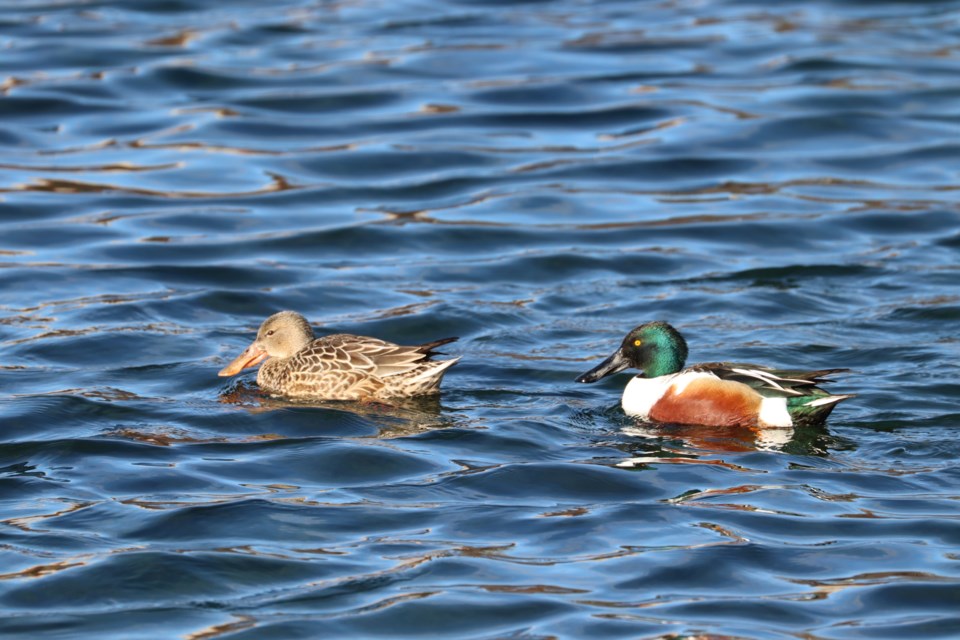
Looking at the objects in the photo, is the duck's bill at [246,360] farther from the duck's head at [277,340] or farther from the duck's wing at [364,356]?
the duck's wing at [364,356]

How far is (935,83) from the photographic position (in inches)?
822

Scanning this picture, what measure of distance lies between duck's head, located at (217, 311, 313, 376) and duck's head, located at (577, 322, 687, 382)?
6.29ft

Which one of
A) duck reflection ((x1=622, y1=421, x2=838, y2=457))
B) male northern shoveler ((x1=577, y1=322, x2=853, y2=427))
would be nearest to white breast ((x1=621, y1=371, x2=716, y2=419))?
male northern shoveler ((x1=577, y1=322, x2=853, y2=427))

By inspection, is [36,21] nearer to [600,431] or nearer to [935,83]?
[935,83]

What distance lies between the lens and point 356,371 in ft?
35.5

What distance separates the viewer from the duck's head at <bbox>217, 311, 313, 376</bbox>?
11.4 metres

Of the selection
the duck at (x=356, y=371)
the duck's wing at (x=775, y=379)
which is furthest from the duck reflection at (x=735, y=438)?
the duck at (x=356, y=371)

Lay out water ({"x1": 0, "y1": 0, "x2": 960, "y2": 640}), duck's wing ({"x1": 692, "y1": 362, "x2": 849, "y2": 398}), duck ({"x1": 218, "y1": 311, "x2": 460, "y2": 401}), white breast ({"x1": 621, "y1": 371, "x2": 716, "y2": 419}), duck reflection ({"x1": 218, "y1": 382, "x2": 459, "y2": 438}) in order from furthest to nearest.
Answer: duck ({"x1": 218, "y1": 311, "x2": 460, "y2": 401})
white breast ({"x1": 621, "y1": 371, "x2": 716, "y2": 419})
duck reflection ({"x1": 218, "y1": 382, "x2": 459, "y2": 438})
duck's wing ({"x1": 692, "y1": 362, "x2": 849, "y2": 398})
water ({"x1": 0, "y1": 0, "x2": 960, "y2": 640})

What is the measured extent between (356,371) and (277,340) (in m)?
0.84

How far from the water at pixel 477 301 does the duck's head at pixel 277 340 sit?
22cm

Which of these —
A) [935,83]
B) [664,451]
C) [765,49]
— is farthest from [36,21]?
[664,451]

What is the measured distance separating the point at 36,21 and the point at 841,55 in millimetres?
10764

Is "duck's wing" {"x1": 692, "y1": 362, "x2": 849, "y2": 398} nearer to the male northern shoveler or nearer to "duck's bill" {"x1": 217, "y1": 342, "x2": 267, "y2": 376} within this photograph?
the male northern shoveler

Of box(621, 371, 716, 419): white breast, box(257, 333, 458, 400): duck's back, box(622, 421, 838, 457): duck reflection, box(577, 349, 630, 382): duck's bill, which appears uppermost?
box(257, 333, 458, 400): duck's back
